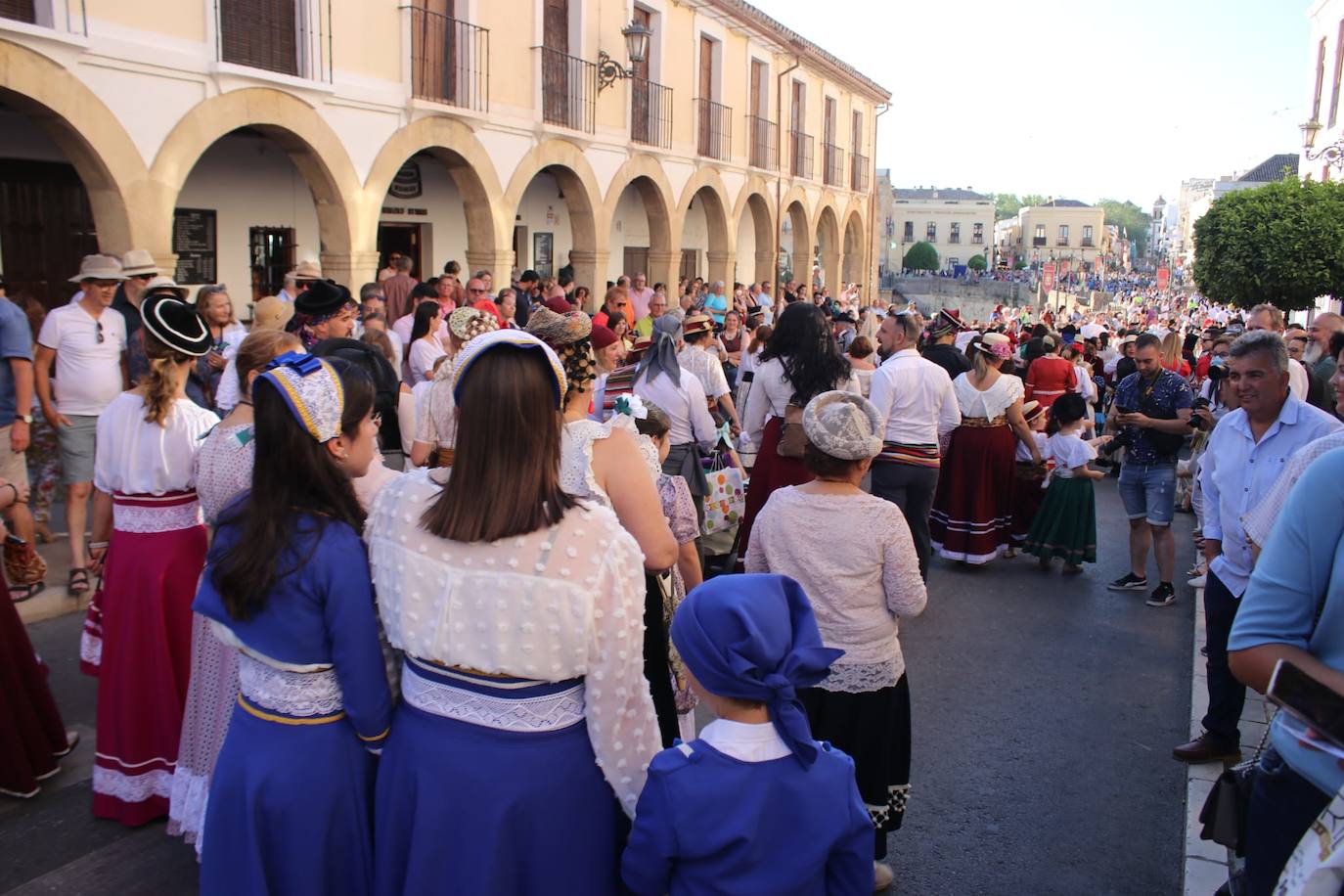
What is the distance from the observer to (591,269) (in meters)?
18.2

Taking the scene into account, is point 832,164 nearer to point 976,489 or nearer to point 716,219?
point 716,219

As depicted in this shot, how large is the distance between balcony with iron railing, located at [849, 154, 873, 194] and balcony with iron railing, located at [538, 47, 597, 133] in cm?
1448

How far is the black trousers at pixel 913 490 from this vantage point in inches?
244

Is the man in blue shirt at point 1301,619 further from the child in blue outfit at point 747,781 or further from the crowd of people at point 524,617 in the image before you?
the child in blue outfit at point 747,781

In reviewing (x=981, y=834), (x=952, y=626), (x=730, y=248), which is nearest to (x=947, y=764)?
(x=981, y=834)

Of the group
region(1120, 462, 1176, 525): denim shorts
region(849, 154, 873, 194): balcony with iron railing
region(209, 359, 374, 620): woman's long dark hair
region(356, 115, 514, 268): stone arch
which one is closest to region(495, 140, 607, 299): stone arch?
region(356, 115, 514, 268): stone arch

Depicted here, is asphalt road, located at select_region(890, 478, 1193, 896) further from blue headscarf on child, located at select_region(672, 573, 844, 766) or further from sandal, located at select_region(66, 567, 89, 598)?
sandal, located at select_region(66, 567, 89, 598)

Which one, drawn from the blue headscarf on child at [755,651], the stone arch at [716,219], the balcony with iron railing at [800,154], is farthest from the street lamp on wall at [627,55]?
Result: the blue headscarf on child at [755,651]

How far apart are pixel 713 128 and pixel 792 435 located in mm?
17215

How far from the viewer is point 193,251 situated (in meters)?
12.8

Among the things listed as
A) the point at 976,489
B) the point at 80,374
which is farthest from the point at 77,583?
the point at 976,489

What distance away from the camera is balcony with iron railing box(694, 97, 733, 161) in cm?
2120

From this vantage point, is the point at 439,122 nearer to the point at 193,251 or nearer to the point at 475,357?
the point at 193,251

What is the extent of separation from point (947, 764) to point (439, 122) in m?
12.0
